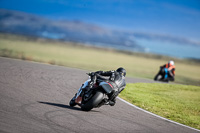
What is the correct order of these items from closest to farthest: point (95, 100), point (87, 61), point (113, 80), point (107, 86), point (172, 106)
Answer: point (95, 100) < point (107, 86) < point (113, 80) < point (172, 106) < point (87, 61)

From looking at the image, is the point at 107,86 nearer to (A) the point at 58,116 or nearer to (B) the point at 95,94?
(B) the point at 95,94

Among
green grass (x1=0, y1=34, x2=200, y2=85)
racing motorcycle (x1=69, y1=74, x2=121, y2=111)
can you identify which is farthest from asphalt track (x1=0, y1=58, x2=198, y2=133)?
green grass (x1=0, y1=34, x2=200, y2=85)

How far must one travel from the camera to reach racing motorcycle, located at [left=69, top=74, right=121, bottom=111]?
812cm

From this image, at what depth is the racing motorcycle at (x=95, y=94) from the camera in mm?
8125

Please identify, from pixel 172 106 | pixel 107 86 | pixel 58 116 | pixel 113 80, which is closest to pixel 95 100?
pixel 107 86

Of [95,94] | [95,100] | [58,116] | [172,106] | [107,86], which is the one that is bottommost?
[58,116]

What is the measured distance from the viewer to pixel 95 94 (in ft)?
26.8

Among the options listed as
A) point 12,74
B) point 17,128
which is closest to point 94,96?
point 17,128

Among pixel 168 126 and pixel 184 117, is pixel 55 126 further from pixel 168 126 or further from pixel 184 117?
pixel 184 117

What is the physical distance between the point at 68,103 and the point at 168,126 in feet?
9.67

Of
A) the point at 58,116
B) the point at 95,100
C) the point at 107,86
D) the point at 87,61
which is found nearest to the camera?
the point at 58,116

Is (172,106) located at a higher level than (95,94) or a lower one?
lower

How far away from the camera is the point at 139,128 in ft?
24.7

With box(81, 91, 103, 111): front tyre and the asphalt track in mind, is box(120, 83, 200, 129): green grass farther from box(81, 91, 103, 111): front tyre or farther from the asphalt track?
box(81, 91, 103, 111): front tyre
